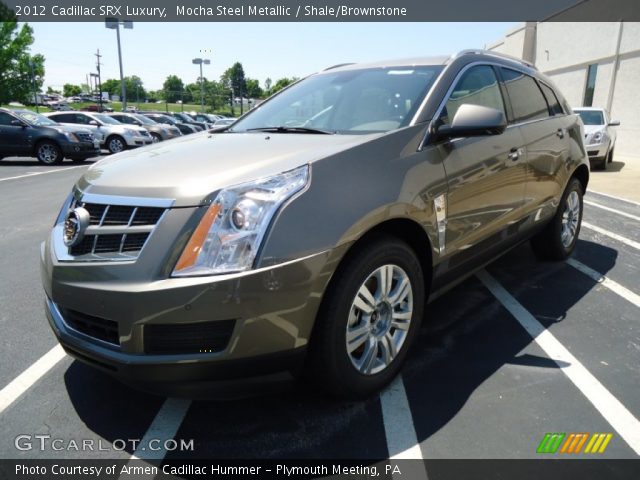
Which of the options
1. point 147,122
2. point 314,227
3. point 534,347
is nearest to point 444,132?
point 314,227

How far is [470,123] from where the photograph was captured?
2.63 metres

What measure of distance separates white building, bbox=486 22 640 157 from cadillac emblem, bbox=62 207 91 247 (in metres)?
19.8

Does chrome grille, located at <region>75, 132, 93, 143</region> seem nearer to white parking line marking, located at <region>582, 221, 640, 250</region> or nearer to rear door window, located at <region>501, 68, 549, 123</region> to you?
white parking line marking, located at <region>582, 221, 640, 250</region>

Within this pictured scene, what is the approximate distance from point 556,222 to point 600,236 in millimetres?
1788

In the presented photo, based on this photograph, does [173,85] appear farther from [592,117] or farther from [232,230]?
[232,230]

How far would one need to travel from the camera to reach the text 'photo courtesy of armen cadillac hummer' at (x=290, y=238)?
6.29 feet

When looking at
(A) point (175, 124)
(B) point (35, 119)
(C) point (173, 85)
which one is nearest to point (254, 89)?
(C) point (173, 85)

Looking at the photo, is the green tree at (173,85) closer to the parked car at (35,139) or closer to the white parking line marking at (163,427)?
the parked car at (35,139)

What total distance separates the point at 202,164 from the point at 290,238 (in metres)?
0.67

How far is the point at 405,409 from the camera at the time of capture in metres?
2.39

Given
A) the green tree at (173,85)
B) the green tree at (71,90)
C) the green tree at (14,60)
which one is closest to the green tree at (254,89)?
the green tree at (173,85)

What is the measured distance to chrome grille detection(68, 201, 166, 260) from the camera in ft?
6.55

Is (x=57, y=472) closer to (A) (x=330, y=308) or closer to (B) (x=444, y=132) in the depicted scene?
(A) (x=330, y=308)
